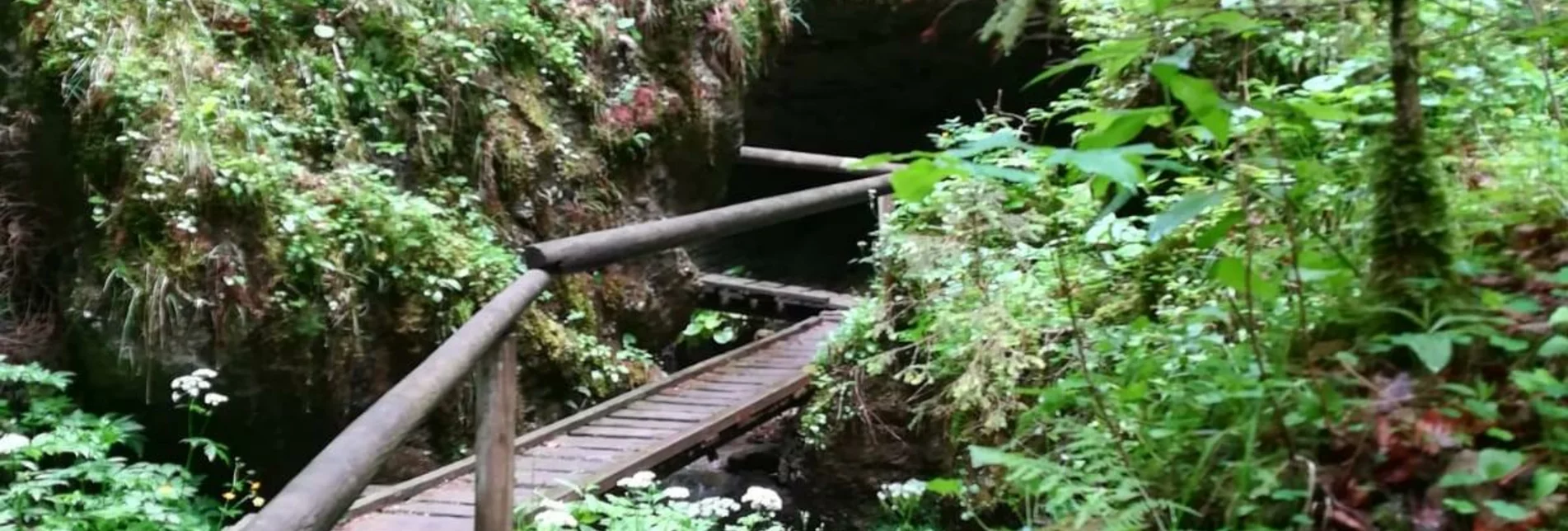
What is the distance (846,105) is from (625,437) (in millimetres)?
7981

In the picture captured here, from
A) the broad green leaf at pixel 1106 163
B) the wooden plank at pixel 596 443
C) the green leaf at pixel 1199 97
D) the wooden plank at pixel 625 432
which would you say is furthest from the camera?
the wooden plank at pixel 625 432

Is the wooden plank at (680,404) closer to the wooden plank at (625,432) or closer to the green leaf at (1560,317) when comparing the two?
the wooden plank at (625,432)

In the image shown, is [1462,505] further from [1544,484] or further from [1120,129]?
[1120,129]

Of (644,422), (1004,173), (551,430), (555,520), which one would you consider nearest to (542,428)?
(551,430)

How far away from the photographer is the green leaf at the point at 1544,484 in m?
1.31

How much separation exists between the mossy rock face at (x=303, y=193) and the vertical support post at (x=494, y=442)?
1.86 m

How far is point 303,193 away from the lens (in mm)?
4465

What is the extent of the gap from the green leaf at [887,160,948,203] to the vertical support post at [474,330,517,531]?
5.86ft

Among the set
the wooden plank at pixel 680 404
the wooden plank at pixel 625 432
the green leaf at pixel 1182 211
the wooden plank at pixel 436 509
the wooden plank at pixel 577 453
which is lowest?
the wooden plank at pixel 680 404

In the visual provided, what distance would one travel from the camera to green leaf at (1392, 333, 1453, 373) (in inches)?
55.5

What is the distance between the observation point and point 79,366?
459 cm

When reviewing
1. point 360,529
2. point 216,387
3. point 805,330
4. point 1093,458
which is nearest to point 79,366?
point 216,387

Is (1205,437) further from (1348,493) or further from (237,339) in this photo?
(237,339)

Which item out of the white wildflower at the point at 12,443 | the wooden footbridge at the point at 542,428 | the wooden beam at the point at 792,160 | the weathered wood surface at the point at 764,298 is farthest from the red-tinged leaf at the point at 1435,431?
the weathered wood surface at the point at 764,298
